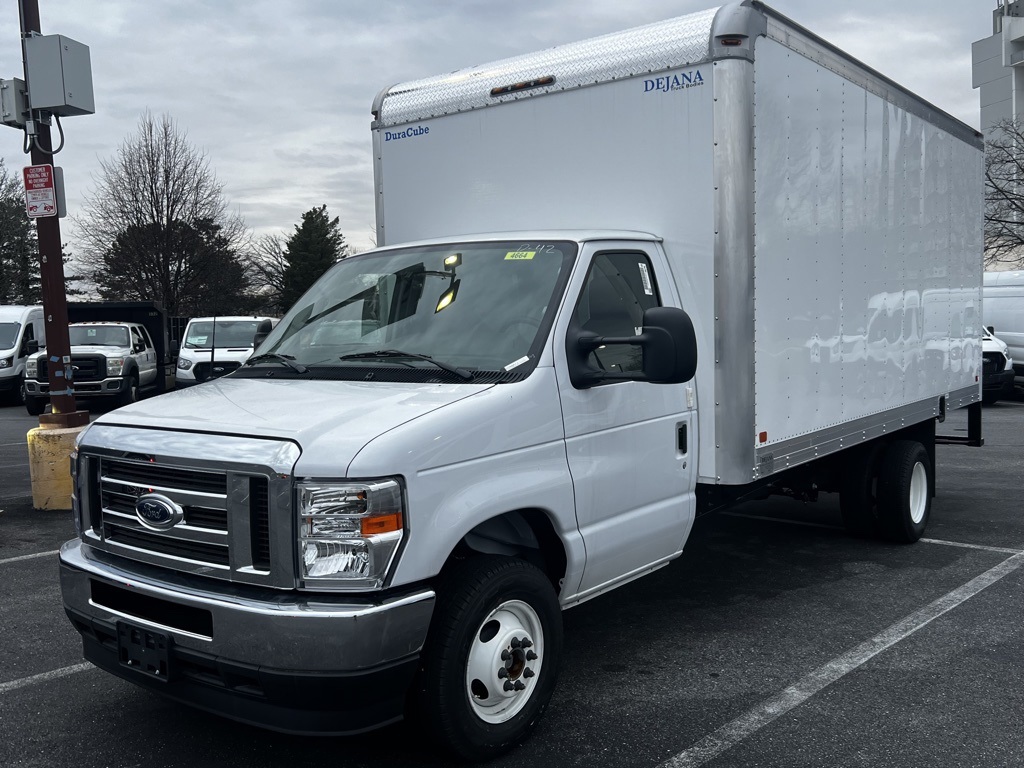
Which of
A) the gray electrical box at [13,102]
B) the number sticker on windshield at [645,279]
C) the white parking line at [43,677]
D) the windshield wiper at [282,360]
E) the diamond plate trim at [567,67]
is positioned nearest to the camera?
the windshield wiper at [282,360]

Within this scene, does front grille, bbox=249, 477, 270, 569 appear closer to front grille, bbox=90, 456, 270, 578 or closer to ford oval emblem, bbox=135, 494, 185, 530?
front grille, bbox=90, 456, 270, 578

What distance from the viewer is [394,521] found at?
334cm

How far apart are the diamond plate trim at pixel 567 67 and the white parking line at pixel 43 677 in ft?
12.1

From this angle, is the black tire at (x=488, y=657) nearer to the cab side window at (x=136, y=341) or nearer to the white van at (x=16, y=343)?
the cab side window at (x=136, y=341)

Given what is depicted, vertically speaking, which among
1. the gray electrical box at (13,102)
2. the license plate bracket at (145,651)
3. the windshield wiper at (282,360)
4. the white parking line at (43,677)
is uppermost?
the gray electrical box at (13,102)

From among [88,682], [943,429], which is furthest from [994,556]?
[943,429]

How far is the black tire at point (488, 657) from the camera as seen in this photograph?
3.54 m

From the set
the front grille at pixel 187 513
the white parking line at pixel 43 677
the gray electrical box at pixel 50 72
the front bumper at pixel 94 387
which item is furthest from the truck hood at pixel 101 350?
the front grille at pixel 187 513

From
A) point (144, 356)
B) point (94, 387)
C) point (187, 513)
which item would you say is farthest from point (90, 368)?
point (187, 513)

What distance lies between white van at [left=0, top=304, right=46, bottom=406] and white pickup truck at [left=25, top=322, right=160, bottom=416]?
61.4 inches

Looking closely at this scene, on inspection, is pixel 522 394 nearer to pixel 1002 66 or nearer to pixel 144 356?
pixel 144 356

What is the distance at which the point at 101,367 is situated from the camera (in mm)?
18531

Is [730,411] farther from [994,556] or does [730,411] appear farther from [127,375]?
[127,375]

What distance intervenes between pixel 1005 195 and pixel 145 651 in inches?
1383
